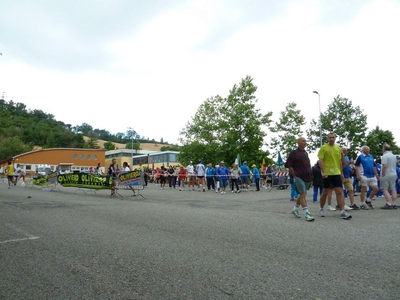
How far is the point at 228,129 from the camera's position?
133 feet

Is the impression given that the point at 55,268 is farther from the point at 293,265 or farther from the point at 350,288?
the point at 350,288

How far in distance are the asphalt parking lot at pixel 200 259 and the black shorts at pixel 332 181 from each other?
2.96ft

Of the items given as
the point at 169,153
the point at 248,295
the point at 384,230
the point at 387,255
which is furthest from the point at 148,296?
the point at 169,153

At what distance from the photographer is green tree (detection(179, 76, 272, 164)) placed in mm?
39656

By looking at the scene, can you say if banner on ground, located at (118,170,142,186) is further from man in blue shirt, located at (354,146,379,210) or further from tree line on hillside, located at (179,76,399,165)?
tree line on hillside, located at (179,76,399,165)

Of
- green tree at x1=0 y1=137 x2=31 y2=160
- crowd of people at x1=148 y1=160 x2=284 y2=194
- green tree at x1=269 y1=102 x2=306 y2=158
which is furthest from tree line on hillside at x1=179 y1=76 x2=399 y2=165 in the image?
green tree at x1=0 y1=137 x2=31 y2=160

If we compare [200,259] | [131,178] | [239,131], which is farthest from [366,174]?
[239,131]

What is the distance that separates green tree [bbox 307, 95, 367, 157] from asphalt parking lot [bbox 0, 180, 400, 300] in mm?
44151

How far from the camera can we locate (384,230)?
653 cm

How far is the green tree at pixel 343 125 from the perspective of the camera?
4925cm

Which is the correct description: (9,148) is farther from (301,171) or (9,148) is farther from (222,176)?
(301,171)

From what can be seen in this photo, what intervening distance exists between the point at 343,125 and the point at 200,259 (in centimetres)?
5021

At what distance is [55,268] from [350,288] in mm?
3244

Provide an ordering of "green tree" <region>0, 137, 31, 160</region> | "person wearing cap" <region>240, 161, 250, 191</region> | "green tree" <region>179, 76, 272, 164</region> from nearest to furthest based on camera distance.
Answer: "person wearing cap" <region>240, 161, 250, 191</region> < "green tree" <region>179, 76, 272, 164</region> < "green tree" <region>0, 137, 31, 160</region>
